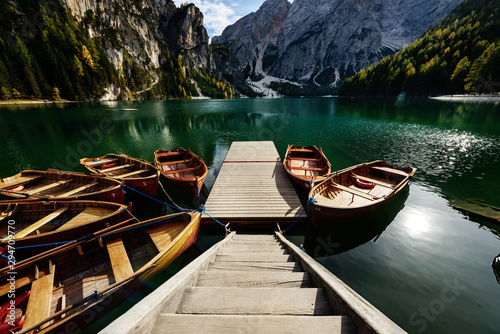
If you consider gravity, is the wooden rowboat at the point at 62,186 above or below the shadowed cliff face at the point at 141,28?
below

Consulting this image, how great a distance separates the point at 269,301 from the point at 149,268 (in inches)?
171

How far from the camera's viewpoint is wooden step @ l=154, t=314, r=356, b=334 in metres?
2.24

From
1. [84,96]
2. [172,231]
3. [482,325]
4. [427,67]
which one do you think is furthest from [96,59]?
[427,67]

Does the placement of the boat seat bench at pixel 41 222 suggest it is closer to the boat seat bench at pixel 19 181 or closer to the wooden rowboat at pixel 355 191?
the boat seat bench at pixel 19 181

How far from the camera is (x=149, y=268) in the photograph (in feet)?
18.3

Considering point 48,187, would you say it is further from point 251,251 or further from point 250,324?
point 250,324

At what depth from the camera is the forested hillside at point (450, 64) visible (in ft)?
232

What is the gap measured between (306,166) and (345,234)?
685cm

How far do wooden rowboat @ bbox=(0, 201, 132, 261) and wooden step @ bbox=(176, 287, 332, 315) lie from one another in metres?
6.61

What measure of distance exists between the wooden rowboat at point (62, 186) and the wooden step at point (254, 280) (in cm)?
871

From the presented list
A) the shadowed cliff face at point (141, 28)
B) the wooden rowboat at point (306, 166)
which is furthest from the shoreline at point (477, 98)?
the shadowed cliff face at point (141, 28)

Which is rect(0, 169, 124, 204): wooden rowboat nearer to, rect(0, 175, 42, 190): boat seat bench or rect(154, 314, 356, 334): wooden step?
rect(0, 175, 42, 190): boat seat bench

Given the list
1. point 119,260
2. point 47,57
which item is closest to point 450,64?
point 119,260

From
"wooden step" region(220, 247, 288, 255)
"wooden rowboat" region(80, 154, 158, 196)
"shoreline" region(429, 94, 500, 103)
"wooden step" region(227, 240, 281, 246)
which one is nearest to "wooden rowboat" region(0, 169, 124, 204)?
"wooden rowboat" region(80, 154, 158, 196)
